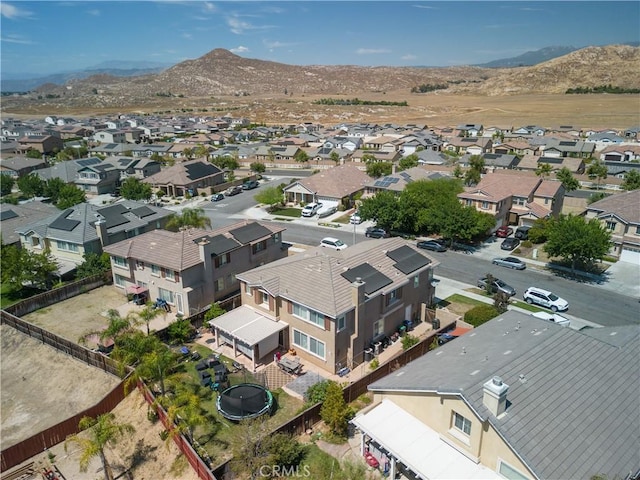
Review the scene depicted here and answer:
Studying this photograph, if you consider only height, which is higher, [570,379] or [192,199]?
[570,379]

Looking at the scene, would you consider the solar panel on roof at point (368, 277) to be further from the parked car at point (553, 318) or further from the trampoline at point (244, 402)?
the parked car at point (553, 318)

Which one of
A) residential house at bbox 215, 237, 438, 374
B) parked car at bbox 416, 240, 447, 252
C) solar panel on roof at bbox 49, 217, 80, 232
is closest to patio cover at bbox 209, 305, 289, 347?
residential house at bbox 215, 237, 438, 374

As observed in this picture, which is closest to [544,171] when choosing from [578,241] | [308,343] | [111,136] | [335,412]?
[578,241]

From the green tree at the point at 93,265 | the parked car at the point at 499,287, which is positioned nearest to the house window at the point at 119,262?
the green tree at the point at 93,265

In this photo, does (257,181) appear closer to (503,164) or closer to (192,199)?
(192,199)

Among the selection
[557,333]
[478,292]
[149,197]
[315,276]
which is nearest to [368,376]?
[315,276]

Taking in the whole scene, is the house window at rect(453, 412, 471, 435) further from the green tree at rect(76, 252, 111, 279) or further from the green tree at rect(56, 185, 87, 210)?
the green tree at rect(56, 185, 87, 210)
